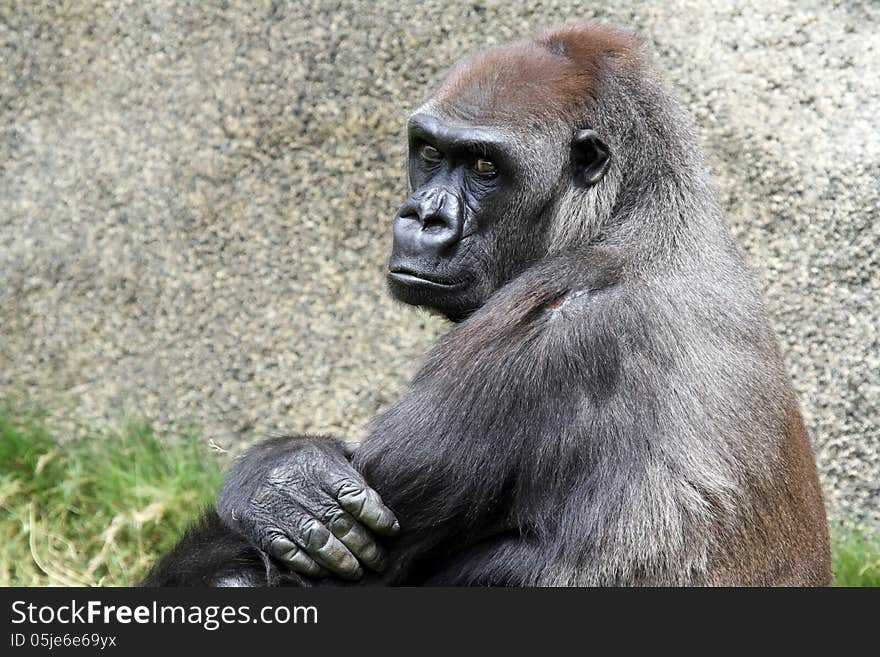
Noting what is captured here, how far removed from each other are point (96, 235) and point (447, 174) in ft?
8.50

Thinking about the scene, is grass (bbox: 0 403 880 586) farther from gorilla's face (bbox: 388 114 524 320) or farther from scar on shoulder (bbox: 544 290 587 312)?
scar on shoulder (bbox: 544 290 587 312)

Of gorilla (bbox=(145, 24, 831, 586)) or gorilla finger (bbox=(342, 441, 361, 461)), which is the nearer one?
gorilla (bbox=(145, 24, 831, 586))

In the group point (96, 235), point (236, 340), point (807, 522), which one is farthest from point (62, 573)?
point (807, 522)

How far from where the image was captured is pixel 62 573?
4.84m

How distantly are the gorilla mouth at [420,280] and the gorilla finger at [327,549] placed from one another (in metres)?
0.74

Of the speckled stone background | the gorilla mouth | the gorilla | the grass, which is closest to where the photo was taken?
the gorilla

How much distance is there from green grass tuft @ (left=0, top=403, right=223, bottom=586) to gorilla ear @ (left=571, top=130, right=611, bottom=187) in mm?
2423

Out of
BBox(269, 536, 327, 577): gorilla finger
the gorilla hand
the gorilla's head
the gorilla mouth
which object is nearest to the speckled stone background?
the gorilla's head

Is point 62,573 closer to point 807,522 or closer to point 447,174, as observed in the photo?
point 447,174

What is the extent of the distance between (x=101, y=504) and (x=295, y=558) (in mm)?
2372

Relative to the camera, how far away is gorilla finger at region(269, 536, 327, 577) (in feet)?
10.5

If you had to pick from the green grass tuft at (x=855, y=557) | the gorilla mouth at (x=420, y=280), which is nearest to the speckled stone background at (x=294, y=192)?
the green grass tuft at (x=855, y=557)

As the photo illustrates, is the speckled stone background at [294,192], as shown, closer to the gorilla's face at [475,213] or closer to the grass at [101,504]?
the grass at [101,504]

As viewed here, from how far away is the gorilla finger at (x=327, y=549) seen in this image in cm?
318
